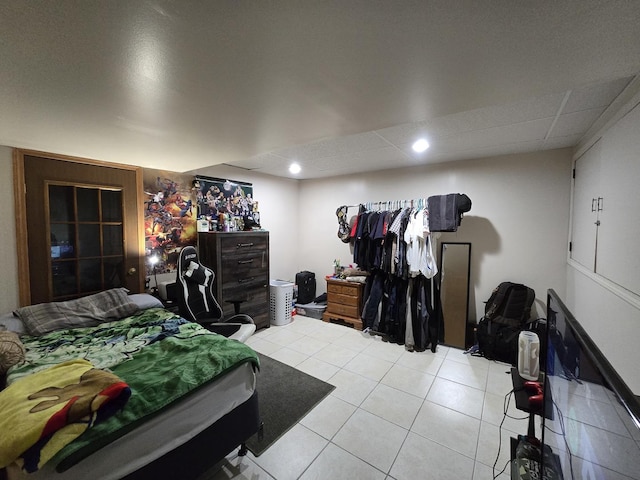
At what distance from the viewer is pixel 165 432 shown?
118cm

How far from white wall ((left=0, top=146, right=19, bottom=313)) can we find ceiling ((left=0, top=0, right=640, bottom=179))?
0.93 feet

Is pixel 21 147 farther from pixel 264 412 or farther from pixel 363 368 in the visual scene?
pixel 363 368

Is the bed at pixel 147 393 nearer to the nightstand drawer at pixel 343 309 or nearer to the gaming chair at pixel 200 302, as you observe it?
the gaming chair at pixel 200 302

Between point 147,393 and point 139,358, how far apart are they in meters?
0.46

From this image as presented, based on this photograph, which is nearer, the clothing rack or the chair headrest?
the chair headrest

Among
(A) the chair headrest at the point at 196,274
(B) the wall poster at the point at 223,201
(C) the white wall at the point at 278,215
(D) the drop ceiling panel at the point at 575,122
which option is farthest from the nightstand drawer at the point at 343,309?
(D) the drop ceiling panel at the point at 575,122

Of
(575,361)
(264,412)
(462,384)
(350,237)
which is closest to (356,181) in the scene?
(350,237)

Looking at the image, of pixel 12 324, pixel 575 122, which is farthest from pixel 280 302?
pixel 575 122

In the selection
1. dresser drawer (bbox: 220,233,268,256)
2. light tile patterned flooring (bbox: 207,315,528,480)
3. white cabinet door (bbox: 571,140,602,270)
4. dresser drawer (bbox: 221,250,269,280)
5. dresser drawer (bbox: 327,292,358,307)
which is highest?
white cabinet door (bbox: 571,140,602,270)

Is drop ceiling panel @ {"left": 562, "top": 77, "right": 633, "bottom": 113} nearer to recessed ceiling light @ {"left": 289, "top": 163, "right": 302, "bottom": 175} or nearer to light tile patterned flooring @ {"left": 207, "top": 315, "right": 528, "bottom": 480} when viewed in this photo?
light tile patterned flooring @ {"left": 207, "top": 315, "right": 528, "bottom": 480}

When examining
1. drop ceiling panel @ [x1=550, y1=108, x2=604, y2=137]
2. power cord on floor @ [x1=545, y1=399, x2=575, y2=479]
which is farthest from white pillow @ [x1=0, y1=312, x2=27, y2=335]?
drop ceiling panel @ [x1=550, y1=108, x2=604, y2=137]

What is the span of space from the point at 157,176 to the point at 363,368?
3197 mm

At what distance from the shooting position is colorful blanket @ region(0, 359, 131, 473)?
89 centimetres

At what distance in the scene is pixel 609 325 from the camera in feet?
5.32
